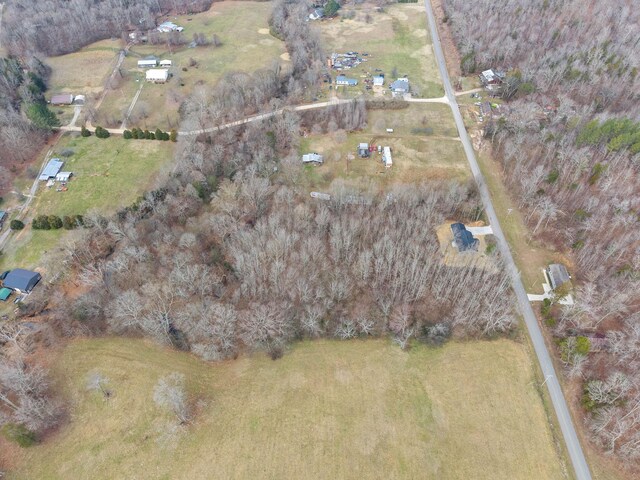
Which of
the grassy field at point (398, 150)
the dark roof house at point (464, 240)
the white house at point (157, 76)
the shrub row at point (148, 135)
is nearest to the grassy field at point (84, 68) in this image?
the white house at point (157, 76)

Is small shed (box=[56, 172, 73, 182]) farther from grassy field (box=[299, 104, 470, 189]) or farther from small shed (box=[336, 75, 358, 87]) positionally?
small shed (box=[336, 75, 358, 87])

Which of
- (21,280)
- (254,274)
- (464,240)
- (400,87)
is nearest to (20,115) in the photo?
(21,280)

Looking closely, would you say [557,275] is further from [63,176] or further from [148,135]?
[63,176]

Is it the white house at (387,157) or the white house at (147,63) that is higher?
the white house at (147,63)

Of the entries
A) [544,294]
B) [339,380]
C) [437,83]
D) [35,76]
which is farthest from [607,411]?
[35,76]

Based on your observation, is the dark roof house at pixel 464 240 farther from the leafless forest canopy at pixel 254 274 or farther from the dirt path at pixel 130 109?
the dirt path at pixel 130 109

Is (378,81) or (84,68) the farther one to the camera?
(84,68)
